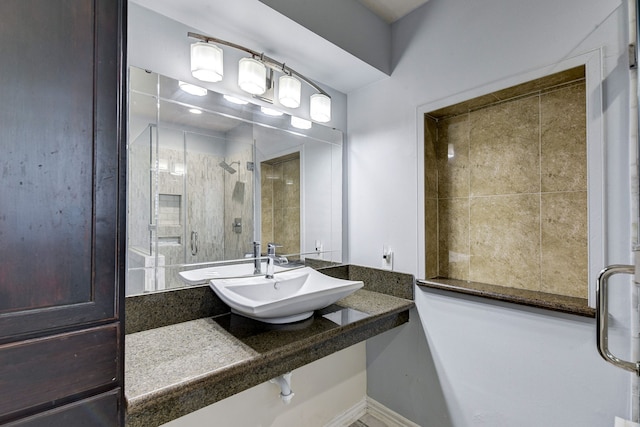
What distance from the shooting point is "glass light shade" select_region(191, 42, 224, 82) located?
137cm

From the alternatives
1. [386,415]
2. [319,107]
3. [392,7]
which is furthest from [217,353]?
[392,7]

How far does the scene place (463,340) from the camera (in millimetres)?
1530

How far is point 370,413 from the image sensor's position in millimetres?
Answer: 1961

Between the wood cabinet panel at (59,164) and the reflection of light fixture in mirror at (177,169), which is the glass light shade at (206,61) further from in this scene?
the wood cabinet panel at (59,164)

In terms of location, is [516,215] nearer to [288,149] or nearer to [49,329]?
[288,149]

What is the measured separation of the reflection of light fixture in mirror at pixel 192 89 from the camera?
1.35 m

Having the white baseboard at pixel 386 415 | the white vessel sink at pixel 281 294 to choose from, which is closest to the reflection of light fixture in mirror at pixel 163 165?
the white vessel sink at pixel 281 294

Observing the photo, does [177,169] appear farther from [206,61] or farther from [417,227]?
[417,227]

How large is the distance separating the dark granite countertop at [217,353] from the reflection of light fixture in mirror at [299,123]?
3.68ft

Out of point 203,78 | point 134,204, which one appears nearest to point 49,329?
point 134,204

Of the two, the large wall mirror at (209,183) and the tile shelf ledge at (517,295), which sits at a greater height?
the large wall mirror at (209,183)

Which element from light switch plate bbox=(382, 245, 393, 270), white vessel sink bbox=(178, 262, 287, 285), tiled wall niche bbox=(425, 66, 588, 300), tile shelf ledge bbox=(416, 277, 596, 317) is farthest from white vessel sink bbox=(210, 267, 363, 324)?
tiled wall niche bbox=(425, 66, 588, 300)

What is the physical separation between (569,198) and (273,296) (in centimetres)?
150

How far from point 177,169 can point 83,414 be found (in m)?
0.96
